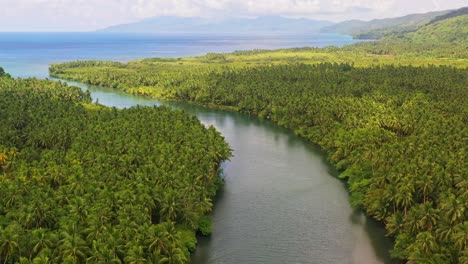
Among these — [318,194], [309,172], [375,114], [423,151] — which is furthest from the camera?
[375,114]

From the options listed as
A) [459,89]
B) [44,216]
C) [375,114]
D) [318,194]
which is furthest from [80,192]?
[459,89]

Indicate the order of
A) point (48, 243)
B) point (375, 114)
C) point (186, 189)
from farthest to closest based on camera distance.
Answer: point (375, 114)
point (186, 189)
point (48, 243)

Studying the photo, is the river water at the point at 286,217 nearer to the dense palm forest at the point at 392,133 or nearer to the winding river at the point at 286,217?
the winding river at the point at 286,217

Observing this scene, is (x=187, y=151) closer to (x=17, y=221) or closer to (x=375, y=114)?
(x=17, y=221)

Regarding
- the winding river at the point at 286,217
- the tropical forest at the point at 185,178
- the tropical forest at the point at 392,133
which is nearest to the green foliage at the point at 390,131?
the tropical forest at the point at 392,133

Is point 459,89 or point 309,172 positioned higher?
point 459,89

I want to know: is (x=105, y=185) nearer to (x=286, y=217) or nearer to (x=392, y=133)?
(x=286, y=217)
